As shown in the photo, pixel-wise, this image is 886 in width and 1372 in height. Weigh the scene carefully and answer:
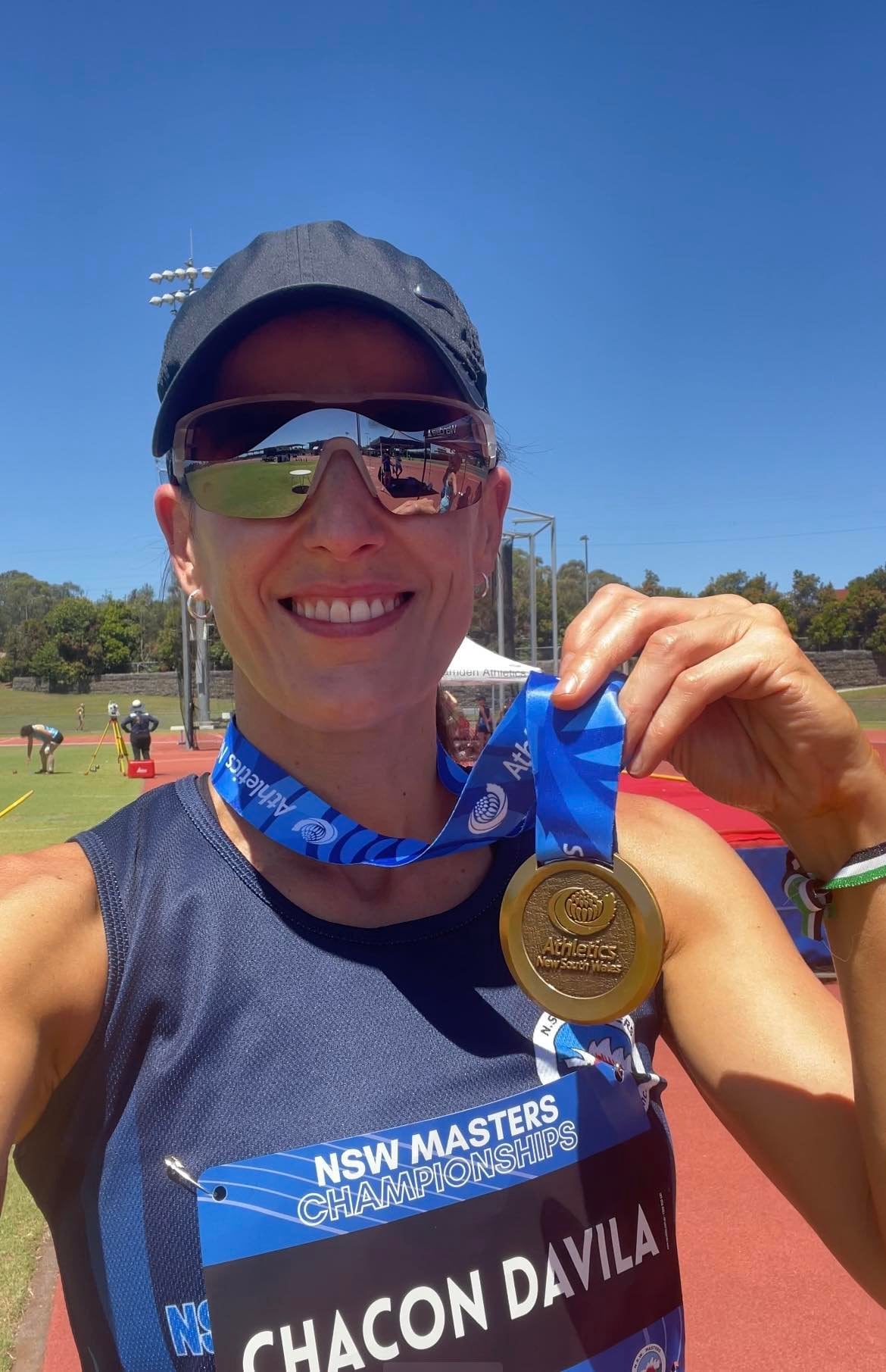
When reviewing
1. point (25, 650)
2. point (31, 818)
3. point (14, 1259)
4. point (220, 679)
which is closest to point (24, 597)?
point (25, 650)

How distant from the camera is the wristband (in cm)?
146

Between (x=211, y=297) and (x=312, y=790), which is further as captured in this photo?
(x=312, y=790)

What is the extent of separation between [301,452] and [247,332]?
8.5 inches

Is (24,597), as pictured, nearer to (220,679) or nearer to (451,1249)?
(220,679)

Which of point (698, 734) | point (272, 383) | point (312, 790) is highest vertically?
point (272, 383)

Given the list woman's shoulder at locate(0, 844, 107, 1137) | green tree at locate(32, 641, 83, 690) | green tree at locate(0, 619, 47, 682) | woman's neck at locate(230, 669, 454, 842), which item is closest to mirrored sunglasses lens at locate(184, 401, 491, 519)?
woman's neck at locate(230, 669, 454, 842)

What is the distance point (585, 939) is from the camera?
144 centimetres

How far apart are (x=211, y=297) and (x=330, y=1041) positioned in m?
1.24

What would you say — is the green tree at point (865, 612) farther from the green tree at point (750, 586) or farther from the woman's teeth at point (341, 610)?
the woman's teeth at point (341, 610)

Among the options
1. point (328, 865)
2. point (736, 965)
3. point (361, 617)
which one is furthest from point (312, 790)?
point (736, 965)

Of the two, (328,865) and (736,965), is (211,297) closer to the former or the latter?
(328,865)

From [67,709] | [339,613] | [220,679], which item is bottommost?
[67,709]

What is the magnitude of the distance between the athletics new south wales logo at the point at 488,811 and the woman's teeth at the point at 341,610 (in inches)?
14.6

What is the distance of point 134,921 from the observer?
1476mm
